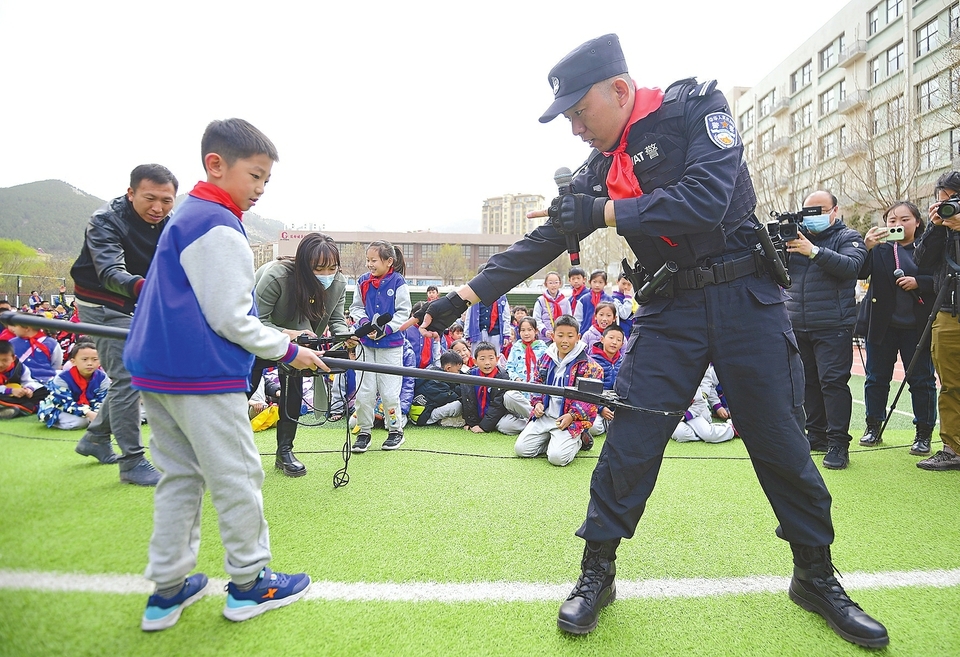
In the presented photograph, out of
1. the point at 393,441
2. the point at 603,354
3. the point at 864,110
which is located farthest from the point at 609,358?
the point at 864,110

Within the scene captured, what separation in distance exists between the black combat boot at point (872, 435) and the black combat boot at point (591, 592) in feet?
13.0

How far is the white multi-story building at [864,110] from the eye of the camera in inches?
596

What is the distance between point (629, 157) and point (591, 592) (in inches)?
66.9

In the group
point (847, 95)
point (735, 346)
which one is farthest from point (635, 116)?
point (847, 95)

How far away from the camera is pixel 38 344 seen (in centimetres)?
266

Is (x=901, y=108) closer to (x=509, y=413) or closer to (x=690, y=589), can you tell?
(x=509, y=413)

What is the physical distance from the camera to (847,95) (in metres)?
28.5

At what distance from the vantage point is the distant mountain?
169 centimetres

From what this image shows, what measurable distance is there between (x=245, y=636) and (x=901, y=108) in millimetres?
19923

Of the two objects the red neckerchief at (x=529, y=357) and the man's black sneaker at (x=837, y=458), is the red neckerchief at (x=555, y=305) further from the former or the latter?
the man's black sneaker at (x=837, y=458)

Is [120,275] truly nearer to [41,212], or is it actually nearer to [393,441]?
[41,212]

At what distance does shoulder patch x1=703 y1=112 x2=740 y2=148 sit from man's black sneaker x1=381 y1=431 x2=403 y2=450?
12.1 feet

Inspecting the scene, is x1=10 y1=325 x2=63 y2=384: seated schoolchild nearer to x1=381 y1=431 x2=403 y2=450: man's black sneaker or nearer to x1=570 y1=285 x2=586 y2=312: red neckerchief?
x1=381 y1=431 x2=403 y2=450: man's black sneaker

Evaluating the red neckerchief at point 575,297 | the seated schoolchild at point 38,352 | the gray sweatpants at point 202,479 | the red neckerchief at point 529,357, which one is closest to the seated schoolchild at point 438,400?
the red neckerchief at point 529,357
